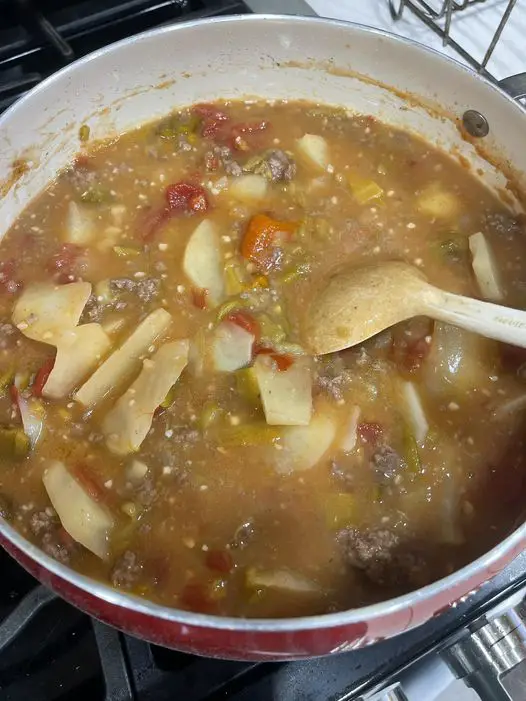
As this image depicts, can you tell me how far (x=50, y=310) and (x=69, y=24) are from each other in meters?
1.27

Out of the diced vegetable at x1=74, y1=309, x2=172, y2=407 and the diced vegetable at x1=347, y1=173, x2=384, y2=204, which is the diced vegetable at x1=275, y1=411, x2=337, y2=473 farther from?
the diced vegetable at x1=347, y1=173, x2=384, y2=204

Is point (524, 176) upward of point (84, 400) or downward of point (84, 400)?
downward

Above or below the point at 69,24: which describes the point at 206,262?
below

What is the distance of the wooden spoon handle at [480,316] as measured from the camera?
175cm

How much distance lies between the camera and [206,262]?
7.12ft

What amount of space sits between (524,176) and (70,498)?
170cm

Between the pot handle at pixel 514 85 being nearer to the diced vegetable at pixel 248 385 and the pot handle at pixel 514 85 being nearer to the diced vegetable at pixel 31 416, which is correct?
the diced vegetable at pixel 248 385

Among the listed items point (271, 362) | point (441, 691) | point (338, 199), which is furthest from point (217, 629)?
point (338, 199)

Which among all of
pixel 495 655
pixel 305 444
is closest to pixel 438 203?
pixel 305 444

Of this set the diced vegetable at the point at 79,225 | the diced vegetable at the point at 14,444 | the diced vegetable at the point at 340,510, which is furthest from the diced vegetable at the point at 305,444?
the diced vegetable at the point at 79,225

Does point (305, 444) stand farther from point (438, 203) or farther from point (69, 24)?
point (69, 24)

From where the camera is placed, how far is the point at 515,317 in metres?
1.75

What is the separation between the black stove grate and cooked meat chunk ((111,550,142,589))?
5.78ft

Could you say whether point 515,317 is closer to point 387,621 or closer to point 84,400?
point 387,621
